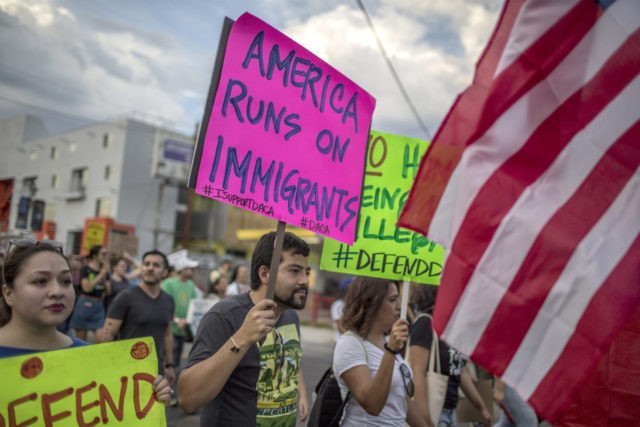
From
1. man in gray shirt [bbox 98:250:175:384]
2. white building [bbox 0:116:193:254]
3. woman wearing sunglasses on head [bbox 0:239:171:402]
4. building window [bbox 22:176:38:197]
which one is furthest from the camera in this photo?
white building [bbox 0:116:193:254]

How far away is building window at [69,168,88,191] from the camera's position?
136 ft

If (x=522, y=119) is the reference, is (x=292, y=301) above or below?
below

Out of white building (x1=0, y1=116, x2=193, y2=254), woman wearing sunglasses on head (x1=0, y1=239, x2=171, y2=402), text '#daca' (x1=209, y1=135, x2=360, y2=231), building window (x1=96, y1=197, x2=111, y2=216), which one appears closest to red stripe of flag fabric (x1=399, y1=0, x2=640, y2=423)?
text '#daca' (x1=209, y1=135, x2=360, y2=231)

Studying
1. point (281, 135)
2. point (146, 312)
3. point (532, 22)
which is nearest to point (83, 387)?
point (281, 135)

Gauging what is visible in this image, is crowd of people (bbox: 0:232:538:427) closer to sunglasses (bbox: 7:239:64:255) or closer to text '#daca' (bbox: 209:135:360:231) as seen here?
sunglasses (bbox: 7:239:64:255)

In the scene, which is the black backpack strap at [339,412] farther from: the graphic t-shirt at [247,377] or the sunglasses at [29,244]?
the sunglasses at [29,244]

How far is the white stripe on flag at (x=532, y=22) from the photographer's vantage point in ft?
6.89

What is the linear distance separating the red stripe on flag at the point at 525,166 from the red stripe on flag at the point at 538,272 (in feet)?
0.49

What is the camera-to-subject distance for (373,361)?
10.9 feet

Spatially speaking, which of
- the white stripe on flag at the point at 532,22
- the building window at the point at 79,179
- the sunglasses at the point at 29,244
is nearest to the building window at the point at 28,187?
the sunglasses at the point at 29,244

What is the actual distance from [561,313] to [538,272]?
16 centimetres

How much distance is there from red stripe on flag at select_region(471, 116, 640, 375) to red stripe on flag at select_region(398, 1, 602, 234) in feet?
1.25

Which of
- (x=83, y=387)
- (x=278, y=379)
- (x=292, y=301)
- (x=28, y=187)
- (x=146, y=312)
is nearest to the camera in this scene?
(x=83, y=387)

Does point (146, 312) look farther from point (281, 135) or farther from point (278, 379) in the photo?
point (281, 135)
